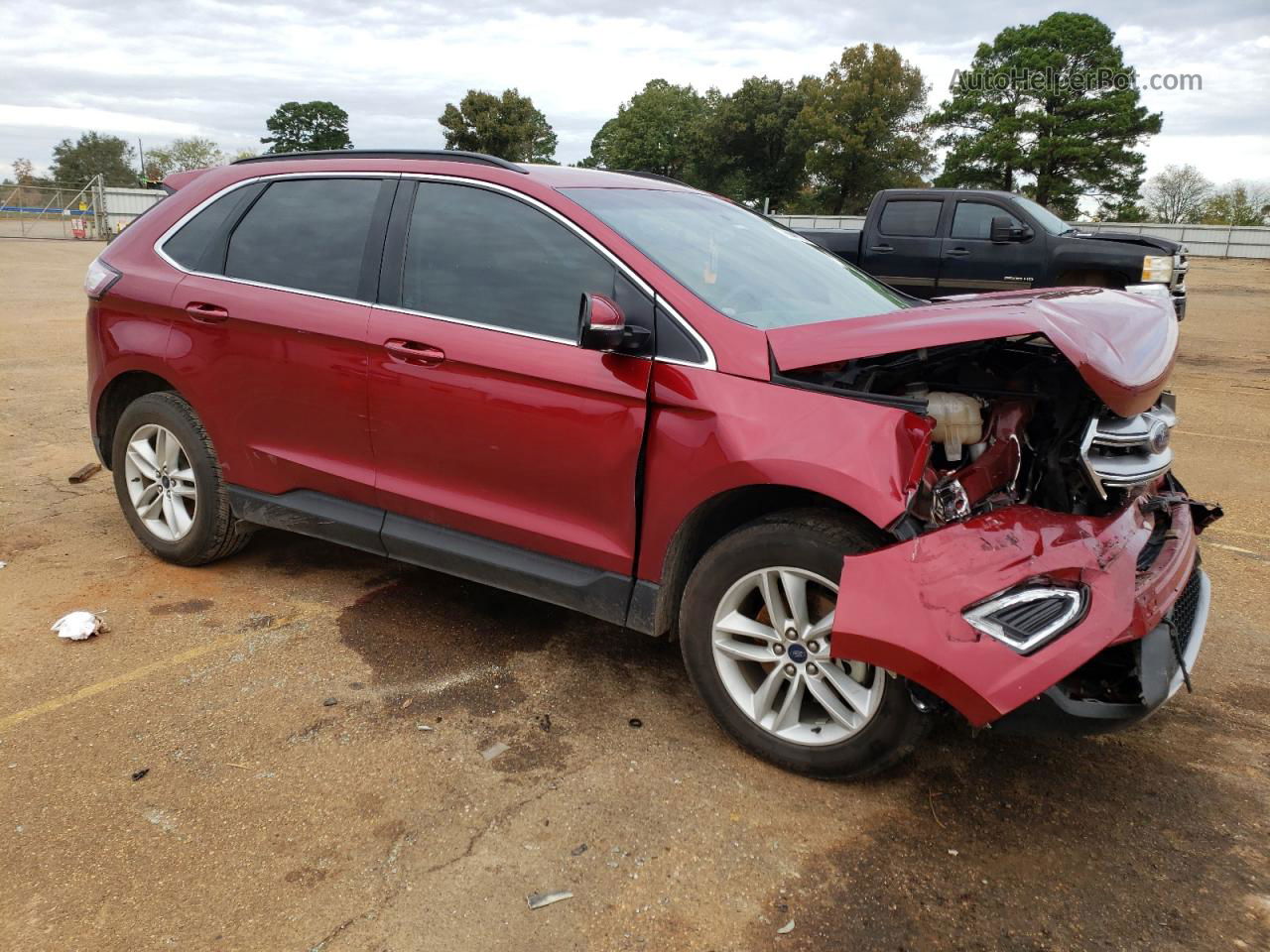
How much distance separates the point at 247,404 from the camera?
3.97 m

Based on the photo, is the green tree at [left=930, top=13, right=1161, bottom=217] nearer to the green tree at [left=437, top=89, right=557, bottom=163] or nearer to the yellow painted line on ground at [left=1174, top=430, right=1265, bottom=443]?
the green tree at [left=437, top=89, right=557, bottom=163]

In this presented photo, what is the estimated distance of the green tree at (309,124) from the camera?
92688 mm

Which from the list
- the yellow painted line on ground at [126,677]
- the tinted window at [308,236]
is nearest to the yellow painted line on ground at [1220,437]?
the tinted window at [308,236]

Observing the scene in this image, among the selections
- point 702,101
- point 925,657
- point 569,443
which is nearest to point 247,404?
point 569,443

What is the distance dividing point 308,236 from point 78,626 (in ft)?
5.74

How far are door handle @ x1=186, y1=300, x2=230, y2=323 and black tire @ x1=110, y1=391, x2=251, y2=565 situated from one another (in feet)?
1.37

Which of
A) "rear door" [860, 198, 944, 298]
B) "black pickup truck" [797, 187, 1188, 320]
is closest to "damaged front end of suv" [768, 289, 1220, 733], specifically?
"black pickup truck" [797, 187, 1188, 320]

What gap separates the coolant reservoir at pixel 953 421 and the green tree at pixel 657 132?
6367 centimetres

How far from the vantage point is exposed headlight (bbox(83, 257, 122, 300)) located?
Answer: 434 cm

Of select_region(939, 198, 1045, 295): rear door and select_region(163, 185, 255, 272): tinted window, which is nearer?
select_region(163, 185, 255, 272): tinted window

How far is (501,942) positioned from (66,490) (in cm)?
456

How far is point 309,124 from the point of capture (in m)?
93.8

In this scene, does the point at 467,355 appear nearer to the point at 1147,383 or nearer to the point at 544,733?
the point at 544,733

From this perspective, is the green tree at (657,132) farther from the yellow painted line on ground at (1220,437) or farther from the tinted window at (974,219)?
the yellow painted line on ground at (1220,437)
